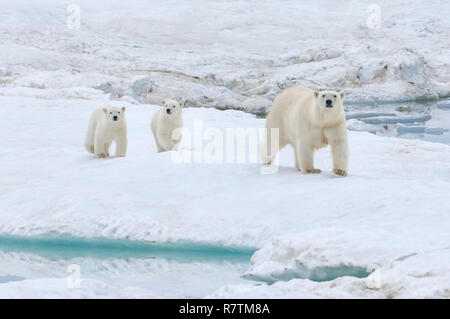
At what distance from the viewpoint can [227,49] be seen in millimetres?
31000

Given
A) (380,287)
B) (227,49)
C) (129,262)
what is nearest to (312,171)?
(129,262)

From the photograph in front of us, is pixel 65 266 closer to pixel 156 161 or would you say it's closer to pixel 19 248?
pixel 19 248

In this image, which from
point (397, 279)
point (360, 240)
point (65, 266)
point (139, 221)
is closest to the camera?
point (397, 279)

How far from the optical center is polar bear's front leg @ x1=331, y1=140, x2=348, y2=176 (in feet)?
20.8

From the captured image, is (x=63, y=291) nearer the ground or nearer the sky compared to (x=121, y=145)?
nearer the ground

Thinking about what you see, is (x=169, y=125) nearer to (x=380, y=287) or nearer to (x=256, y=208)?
(x=256, y=208)

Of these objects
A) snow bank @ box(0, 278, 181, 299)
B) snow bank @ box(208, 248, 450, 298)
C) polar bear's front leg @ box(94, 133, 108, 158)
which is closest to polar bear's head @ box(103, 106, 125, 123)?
polar bear's front leg @ box(94, 133, 108, 158)

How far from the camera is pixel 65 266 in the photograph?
18.5 feet

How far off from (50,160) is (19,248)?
2.57 metres

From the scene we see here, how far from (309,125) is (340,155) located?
0.40 metres

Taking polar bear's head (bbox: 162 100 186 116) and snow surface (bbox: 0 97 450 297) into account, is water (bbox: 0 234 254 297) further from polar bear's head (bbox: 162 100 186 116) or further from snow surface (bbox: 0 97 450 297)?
polar bear's head (bbox: 162 100 186 116)

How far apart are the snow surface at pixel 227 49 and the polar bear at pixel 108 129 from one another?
745 cm
